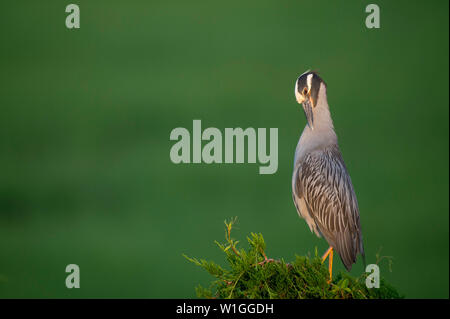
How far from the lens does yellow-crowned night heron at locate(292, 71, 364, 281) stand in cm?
266

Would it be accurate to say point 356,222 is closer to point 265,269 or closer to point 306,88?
point 306,88

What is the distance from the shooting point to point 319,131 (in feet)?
8.93

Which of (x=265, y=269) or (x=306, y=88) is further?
(x=306, y=88)

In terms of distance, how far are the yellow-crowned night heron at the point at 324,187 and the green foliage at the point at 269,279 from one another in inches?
38.1

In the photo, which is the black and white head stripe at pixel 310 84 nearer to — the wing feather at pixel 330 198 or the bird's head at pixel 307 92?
the bird's head at pixel 307 92

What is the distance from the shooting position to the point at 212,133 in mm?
3291

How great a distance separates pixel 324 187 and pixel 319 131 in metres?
0.30

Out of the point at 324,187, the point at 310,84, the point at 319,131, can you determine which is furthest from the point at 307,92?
the point at 324,187

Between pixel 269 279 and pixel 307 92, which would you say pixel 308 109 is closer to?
pixel 307 92

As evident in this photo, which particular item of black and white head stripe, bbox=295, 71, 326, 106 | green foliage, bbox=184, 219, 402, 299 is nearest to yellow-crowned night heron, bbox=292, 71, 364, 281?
black and white head stripe, bbox=295, 71, 326, 106

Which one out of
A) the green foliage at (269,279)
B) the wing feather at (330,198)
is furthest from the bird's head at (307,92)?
the green foliage at (269,279)

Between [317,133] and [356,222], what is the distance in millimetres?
508
